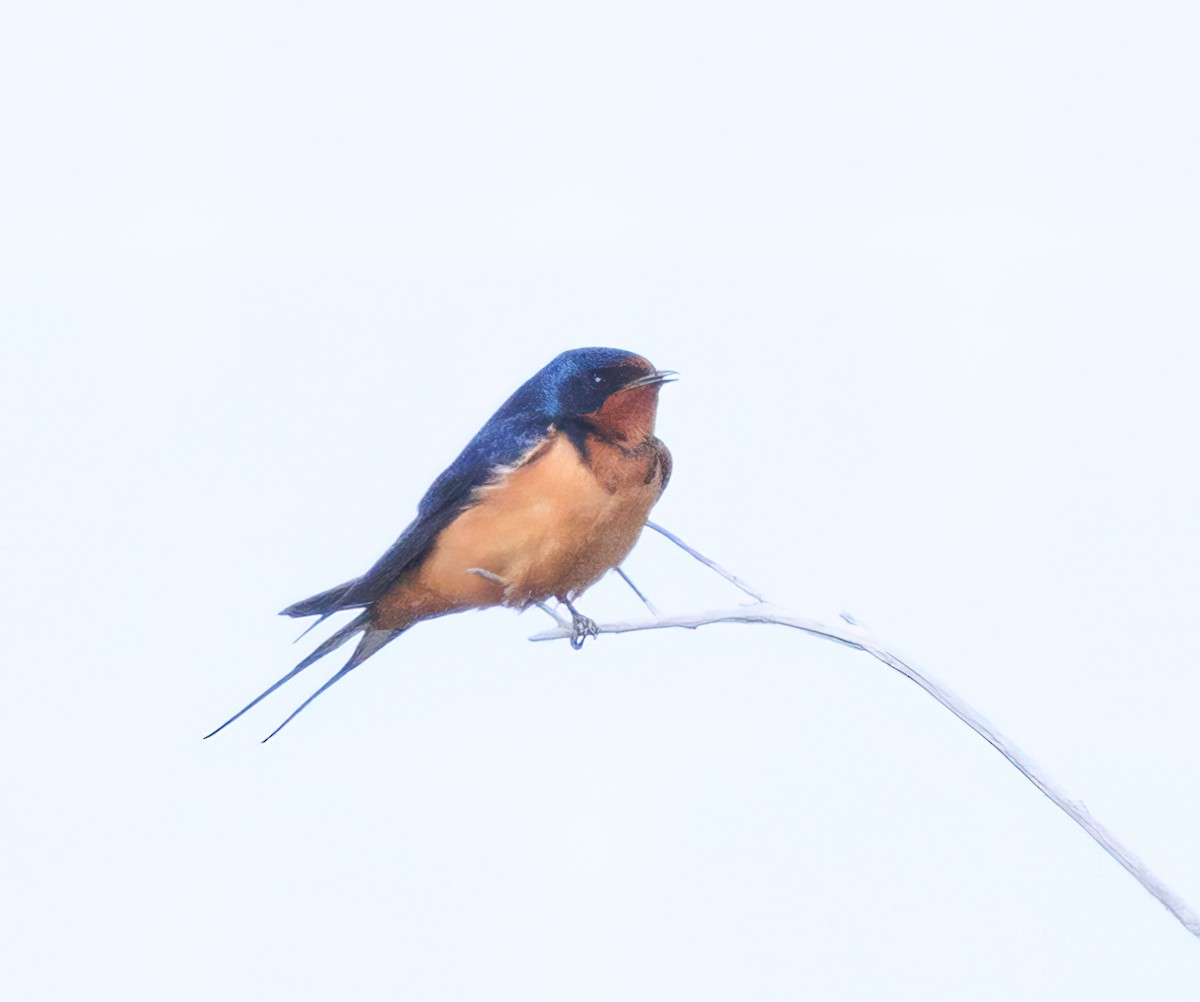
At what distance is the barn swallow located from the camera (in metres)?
2.39

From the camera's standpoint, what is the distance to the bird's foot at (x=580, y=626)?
2504mm

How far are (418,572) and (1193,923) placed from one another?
1135 mm

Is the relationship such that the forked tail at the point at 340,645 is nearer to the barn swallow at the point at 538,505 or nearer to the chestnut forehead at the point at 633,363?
the barn swallow at the point at 538,505

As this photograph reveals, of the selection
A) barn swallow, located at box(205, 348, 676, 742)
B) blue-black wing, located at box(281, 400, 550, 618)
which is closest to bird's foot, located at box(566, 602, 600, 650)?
barn swallow, located at box(205, 348, 676, 742)

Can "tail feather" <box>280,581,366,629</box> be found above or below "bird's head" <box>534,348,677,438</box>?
below

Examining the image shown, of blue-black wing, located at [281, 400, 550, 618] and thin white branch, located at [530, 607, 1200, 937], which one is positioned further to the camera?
blue-black wing, located at [281, 400, 550, 618]

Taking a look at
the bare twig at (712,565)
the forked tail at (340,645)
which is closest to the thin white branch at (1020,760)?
the bare twig at (712,565)

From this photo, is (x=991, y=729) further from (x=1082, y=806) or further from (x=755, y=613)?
(x=755, y=613)

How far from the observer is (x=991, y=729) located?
2.24 m

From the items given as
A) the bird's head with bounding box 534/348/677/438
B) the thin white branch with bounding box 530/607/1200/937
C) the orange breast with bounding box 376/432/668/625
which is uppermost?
the bird's head with bounding box 534/348/677/438

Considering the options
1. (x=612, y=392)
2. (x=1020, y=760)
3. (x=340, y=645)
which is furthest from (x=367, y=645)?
(x=1020, y=760)

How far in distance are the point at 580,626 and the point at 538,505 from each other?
220mm

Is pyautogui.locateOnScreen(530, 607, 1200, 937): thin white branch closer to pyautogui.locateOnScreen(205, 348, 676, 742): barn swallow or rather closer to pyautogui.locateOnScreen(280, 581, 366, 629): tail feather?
pyautogui.locateOnScreen(205, 348, 676, 742): barn swallow

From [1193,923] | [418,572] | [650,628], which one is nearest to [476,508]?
[418,572]
